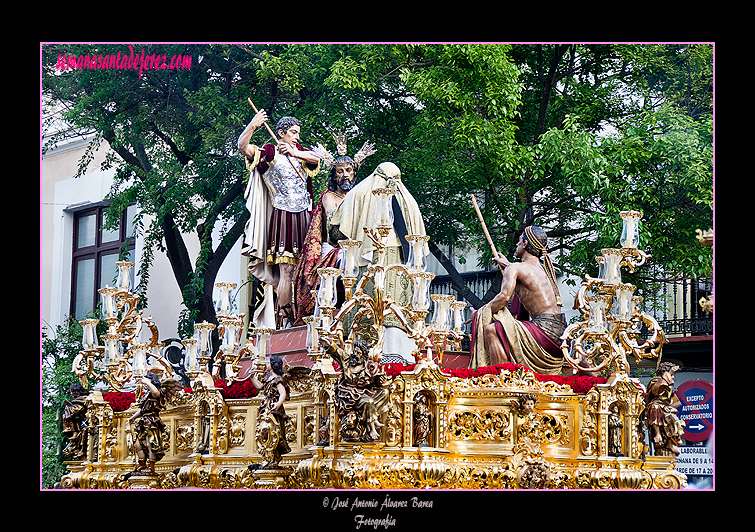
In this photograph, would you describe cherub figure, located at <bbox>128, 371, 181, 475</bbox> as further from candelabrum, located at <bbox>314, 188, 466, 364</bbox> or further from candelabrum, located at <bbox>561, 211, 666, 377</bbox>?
candelabrum, located at <bbox>561, 211, 666, 377</bbox>

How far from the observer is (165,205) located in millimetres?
21672

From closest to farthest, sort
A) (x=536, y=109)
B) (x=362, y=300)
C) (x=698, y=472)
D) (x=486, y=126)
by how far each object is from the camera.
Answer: (x=362, y=300) < (x=698, y=472) < (x=486, y=126) < (x=536, y=109)

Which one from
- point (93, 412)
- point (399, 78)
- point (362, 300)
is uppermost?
point (399, 78)

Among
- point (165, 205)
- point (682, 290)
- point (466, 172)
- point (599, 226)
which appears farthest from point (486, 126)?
point (165, 205)

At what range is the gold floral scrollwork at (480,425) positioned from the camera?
1225 cm

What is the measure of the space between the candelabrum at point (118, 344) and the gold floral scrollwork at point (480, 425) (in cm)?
462

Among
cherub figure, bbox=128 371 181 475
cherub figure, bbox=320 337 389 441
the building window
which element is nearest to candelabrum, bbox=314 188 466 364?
cherub figure, bbox=320 337 389 441

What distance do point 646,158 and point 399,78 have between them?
15.5 ft

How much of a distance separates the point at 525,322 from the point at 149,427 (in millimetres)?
4918

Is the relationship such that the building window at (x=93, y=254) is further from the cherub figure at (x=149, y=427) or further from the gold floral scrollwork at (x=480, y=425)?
the gold floral scrollwork at (x=480, y=425)

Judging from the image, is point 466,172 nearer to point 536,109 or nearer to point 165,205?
point 536,109

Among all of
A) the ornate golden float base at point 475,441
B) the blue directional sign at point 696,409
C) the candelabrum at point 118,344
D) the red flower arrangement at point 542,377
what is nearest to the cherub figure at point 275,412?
the ornate golden float base at point 475,441

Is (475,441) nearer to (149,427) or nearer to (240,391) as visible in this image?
(240,391)

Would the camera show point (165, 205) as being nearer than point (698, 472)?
No
